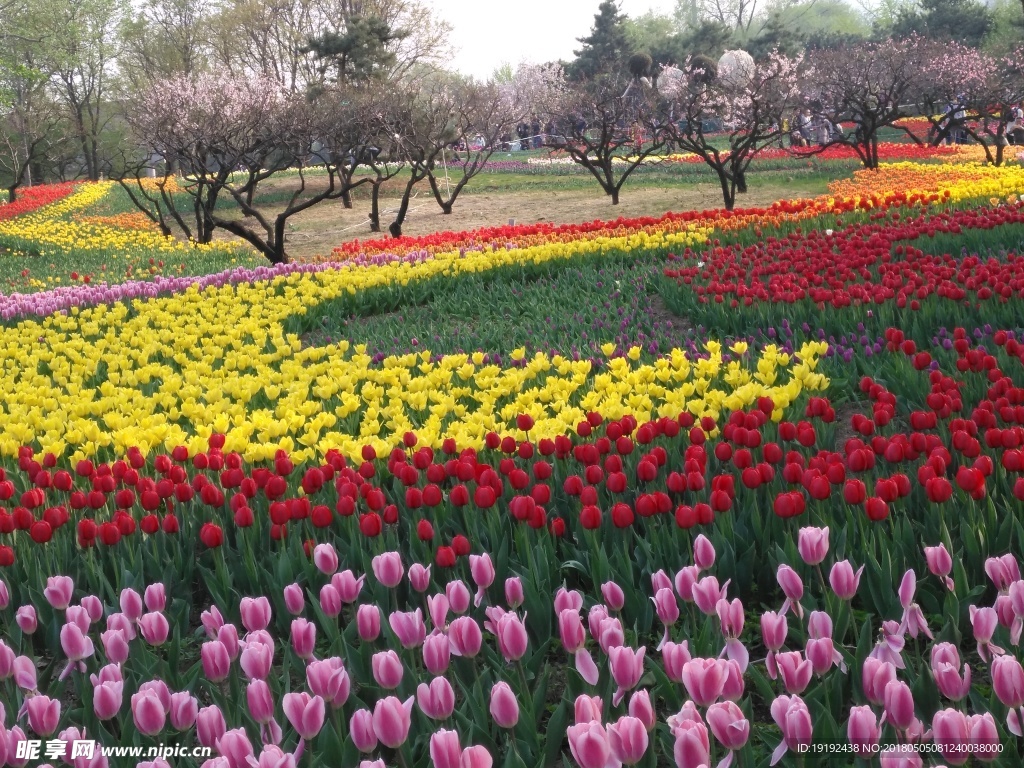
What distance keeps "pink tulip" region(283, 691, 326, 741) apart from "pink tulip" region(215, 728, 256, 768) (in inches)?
4.1

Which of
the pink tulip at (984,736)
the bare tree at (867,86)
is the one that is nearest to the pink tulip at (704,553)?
the pink tulip at (984,736)

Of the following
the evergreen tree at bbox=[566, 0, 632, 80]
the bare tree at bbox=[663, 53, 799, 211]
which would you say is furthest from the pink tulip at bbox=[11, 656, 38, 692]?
the evergreen tree at bbox=[566, 0, 632, 80]

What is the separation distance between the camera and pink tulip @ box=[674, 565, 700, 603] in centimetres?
233

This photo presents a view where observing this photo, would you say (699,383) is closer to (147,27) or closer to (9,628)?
(9,628)

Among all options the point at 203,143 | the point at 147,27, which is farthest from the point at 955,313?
the point at 147,27

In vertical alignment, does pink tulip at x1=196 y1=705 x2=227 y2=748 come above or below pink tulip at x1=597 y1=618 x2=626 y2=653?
below

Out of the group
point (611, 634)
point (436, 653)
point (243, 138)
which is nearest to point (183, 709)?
point (436, 653)

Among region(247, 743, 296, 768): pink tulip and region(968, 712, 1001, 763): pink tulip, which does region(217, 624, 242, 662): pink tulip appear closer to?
region(247, 743, 296, 768): pink tulip

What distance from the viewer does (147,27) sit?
2067 inches

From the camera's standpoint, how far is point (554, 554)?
10.0 ft

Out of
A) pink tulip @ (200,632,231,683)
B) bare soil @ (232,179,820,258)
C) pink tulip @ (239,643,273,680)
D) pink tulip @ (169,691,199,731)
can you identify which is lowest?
pink tulip @ (169,691,199,731)

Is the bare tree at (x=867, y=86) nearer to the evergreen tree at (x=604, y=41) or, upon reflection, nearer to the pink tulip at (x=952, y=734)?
the evergreen tree at (x=604, y=41)

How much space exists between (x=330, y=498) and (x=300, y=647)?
1.40 metres

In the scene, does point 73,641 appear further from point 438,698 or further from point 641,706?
point 641,706
